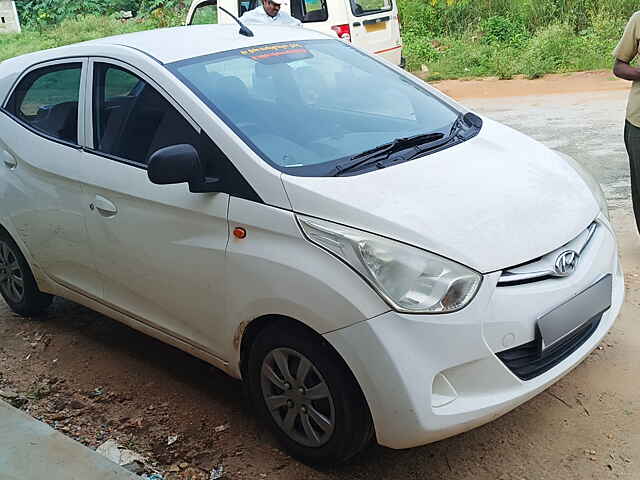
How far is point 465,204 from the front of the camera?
3.19 m

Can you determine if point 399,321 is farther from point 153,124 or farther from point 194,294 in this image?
point 153,124

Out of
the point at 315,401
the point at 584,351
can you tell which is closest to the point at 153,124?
the point at 315,401

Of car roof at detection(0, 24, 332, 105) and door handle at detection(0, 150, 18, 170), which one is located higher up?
car roof at detection(0, 24, 332, 105)

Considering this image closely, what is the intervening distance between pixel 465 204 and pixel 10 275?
3157 mm

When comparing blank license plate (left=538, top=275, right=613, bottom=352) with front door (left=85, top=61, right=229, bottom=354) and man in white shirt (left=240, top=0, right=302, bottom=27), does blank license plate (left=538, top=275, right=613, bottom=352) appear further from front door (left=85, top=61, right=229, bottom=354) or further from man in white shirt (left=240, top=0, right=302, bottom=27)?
man in white shirt (left=240, top=0, right=302, bottom=27)

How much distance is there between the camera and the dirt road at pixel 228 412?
333 centimetres

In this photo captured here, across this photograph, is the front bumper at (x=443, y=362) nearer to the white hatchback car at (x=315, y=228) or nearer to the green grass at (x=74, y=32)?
the white hatchback car at (x=315, y=228)

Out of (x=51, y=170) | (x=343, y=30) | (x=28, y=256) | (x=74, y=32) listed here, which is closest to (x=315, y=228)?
(x=51, y=170)

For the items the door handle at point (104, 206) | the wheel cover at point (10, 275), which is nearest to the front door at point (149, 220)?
the door handle at point (104, 206)

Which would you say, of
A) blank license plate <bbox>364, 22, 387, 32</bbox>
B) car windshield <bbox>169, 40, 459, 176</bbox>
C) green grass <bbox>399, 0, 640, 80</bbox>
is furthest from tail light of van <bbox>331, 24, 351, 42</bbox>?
car windshield <bbox>169, 40, 459, 176</bbox>

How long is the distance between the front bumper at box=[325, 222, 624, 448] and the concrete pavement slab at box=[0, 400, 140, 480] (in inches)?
37.8

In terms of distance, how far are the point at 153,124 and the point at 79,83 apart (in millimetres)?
721

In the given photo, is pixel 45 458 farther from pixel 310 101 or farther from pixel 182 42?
pixel 182 42

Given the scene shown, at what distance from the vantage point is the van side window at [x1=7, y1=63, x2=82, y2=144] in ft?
14.0
